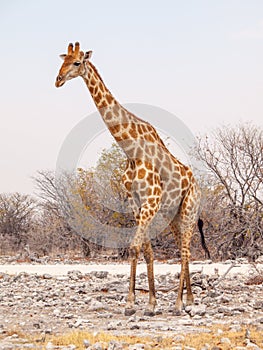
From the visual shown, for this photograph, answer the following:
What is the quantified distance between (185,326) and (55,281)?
6.16m

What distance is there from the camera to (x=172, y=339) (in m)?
6.44

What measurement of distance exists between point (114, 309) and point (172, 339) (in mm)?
2800

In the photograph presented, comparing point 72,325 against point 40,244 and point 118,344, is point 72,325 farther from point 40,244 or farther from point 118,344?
point 40,244

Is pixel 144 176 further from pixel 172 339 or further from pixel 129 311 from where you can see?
pixel 172 339

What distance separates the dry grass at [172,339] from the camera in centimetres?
622

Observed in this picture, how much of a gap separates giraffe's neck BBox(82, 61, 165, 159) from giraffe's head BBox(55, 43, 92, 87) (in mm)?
138

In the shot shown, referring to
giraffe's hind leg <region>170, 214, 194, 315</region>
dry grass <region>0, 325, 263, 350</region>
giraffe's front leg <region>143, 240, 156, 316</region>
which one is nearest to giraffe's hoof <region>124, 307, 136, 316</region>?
giraffe's front leg <region>143, 240, 156, 316</region>

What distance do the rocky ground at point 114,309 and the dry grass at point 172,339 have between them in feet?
0.14

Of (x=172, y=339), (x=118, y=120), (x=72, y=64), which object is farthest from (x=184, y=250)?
(x=72, y=64)

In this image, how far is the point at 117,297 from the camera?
10328mm

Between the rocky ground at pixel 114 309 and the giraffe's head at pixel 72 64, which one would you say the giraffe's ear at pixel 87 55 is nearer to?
the giraffe's head at pixel 72 64

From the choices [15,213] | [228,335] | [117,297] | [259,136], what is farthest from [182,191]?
[15,213]

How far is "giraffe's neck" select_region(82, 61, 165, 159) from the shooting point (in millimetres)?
8898

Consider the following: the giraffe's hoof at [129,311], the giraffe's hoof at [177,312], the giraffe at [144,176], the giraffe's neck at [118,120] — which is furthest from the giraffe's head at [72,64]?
the giraffe's hoof at [177,312]
